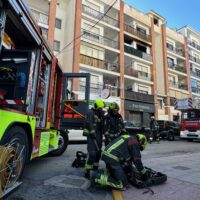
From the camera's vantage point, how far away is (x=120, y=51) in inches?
998

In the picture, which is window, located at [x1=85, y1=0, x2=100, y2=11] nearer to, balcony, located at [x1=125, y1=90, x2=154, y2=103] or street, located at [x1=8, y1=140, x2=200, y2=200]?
balcony, located at [x1=125, y1=90, x2=154, y2=103]

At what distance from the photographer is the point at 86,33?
909 inches

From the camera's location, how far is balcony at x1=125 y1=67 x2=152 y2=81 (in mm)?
26053

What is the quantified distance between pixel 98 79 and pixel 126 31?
27.2ft

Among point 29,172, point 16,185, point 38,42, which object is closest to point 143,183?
point 16,185

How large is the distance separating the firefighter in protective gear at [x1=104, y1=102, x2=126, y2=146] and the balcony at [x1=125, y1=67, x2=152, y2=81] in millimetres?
20923

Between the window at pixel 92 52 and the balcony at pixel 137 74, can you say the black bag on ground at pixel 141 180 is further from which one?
the balcony at pixel 137 74

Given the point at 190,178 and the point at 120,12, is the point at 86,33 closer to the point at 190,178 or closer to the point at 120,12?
the point at 120,12

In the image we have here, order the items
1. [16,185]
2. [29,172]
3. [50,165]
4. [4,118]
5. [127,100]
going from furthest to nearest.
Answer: [127,100], [50,165], [29,172], [16,185], [4,118]

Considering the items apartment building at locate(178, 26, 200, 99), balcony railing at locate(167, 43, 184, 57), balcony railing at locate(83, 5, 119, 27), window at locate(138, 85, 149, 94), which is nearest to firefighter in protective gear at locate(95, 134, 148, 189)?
balcony railing at locate(83, 5, 119, 27)

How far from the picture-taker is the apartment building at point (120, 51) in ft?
71.9

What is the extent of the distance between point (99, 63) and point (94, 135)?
741 inches

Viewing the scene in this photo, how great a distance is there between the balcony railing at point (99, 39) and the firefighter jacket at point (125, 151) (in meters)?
19.8

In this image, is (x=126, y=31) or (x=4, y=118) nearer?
(x=4, y=118)
